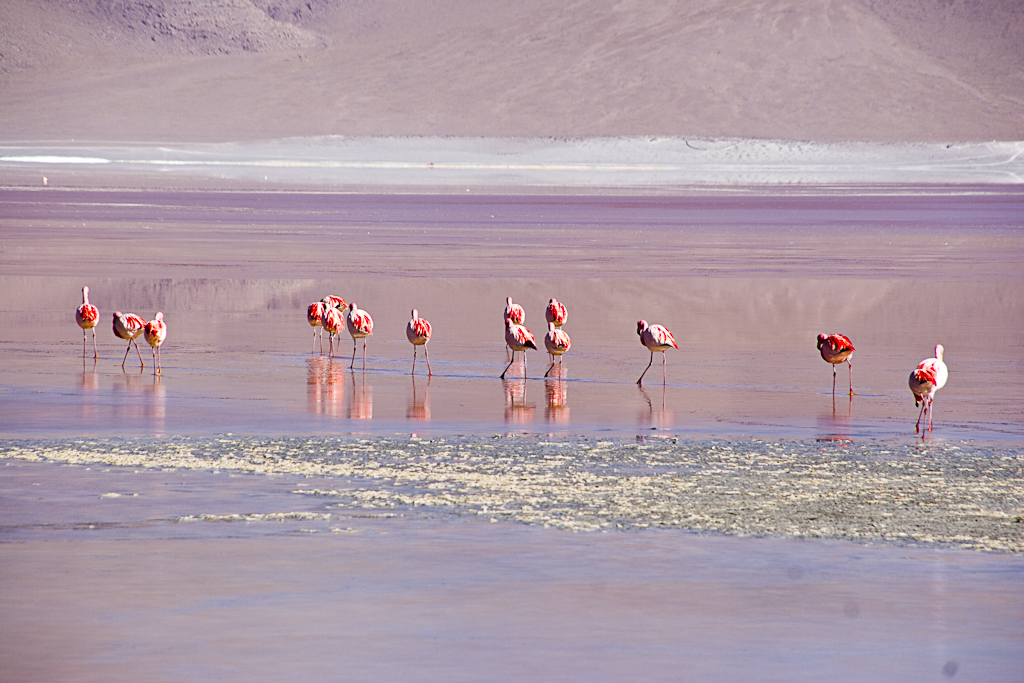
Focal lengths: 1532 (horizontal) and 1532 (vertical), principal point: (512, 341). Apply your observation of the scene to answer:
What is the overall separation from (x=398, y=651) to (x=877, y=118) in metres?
106

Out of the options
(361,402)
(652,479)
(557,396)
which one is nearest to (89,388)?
(361,402)

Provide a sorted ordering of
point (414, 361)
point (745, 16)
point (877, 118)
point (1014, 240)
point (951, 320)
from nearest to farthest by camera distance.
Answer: point (414, 361) → point (951, 320) → point (1014, 240) → point (877, 118) → point (745, 16)

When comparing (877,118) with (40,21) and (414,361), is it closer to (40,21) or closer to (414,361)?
(40,21)

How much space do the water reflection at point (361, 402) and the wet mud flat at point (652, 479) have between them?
1022mm

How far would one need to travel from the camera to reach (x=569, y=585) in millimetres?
5289

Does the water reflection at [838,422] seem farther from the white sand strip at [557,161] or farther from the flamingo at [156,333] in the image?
the white sand strip at [557,161]

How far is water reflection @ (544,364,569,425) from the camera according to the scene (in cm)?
911

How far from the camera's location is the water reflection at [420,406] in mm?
9059

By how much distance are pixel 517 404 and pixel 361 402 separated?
99cm

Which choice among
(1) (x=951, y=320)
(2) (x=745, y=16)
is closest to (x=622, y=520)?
(1) (x=951, y=320)

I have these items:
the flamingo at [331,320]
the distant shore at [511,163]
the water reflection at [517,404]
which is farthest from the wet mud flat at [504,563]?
the distant shore at [511,163]

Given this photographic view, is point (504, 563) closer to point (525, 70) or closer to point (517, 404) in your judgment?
point (517, 404)

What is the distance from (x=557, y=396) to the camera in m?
10.1

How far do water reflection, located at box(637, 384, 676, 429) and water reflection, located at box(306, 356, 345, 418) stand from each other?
1814 mm
